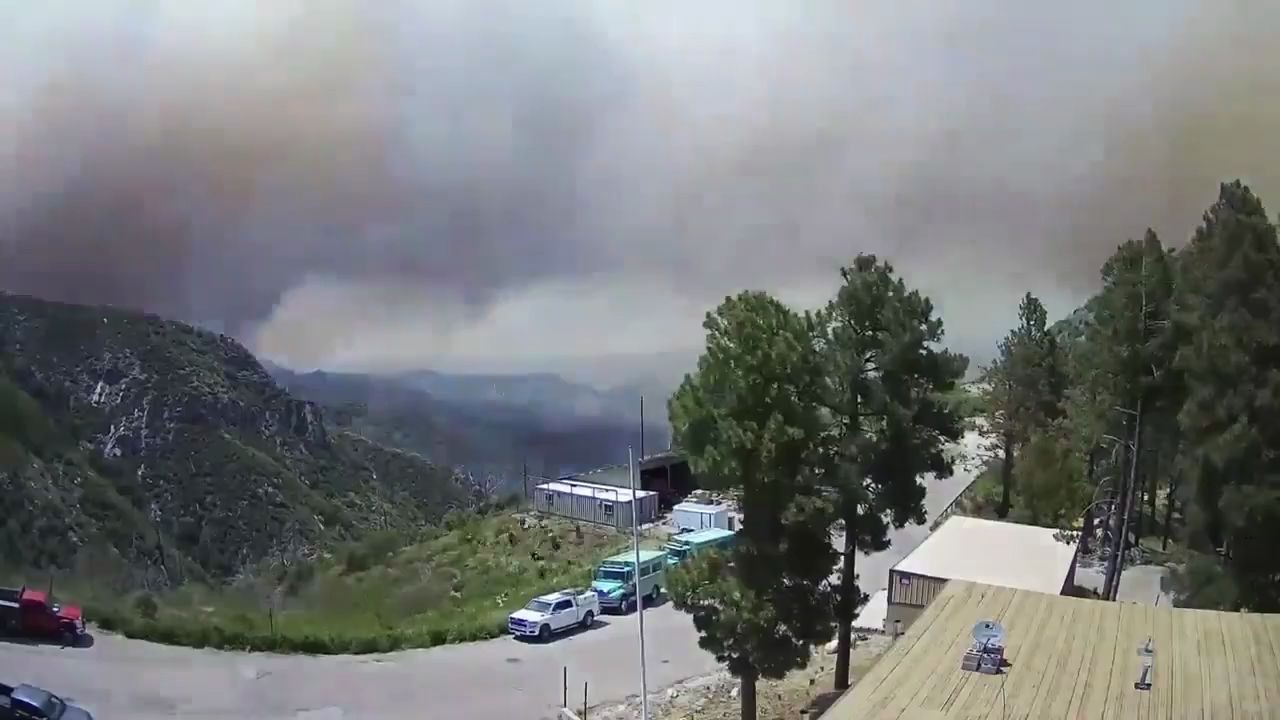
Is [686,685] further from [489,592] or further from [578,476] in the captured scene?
[578,476]

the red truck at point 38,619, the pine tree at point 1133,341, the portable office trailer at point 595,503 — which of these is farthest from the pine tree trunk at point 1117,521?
the red truck at point 38,619

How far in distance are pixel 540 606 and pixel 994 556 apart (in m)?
5.67

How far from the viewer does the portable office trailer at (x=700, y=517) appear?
46.8 feet

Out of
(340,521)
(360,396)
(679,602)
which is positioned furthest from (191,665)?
(360,396)

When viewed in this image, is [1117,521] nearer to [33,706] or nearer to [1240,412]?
[1240,412]

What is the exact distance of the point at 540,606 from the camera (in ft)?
33.2

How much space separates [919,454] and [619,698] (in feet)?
12.0

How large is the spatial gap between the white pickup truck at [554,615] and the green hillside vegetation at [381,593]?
370 millimetres

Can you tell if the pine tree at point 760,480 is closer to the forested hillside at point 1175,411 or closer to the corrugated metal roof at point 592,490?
the forested hillside at point 1175,411

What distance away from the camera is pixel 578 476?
18000mm

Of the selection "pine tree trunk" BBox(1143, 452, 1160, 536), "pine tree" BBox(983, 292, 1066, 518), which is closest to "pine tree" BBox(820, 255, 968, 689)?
"pine tree trunk" BBox(1143, 452, 1160, 536)

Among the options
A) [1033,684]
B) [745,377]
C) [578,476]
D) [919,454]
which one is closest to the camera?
[1033,684]

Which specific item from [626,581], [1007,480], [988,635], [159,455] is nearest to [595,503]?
[626,581]

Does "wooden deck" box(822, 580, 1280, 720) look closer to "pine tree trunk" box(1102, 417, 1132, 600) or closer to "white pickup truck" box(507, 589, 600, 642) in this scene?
"pine tree trunk" box(1102, 417, 1132, 600)
